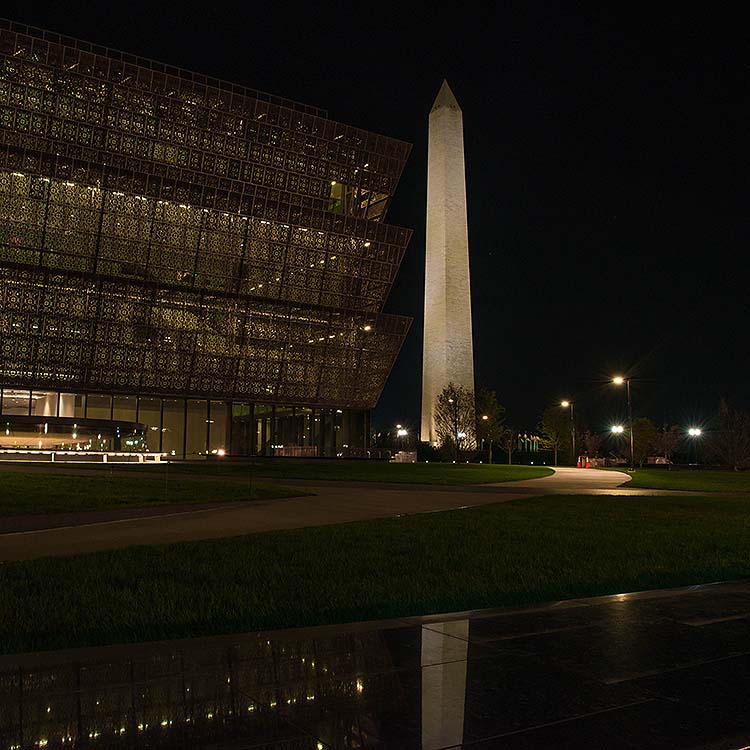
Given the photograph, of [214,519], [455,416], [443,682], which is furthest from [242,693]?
[455,416]

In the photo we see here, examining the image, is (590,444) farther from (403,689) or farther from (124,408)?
(403,689)

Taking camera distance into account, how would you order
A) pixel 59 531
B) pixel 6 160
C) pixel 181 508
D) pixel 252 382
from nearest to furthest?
→ pixel 59 531, pixel 181 508, pixel 6 160, pixel 252 382

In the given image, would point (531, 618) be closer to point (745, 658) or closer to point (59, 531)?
point (745, 658)

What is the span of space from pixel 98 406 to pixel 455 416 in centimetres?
3023

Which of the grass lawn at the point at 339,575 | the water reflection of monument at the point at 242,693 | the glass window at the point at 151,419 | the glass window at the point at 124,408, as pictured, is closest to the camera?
the water reflection of monument at the point at 242,693

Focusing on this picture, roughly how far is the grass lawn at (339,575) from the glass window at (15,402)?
176 feet

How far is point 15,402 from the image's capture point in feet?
198

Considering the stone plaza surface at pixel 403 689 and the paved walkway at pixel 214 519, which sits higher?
the stone plaza surface at pixel 403 689

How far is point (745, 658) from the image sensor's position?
534 cm

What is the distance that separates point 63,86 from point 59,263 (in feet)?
43.8

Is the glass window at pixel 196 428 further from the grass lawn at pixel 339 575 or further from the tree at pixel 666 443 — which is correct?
the grass lawn at pixel 339 575

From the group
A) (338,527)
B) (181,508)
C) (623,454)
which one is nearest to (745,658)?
(338,527)

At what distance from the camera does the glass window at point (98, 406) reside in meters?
64.1

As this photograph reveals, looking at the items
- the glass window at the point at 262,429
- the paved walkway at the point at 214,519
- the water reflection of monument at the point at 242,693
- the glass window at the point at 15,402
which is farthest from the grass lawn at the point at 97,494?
the glass window at the point at 262,429
